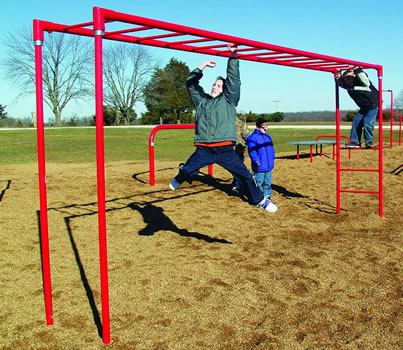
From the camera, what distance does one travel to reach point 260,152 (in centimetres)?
680

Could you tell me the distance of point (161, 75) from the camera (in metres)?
50.9

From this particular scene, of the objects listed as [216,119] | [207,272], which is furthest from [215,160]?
[207,272]

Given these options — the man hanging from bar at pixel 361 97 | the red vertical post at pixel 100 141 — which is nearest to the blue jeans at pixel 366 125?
the man hanging from bar at pixel 361 97

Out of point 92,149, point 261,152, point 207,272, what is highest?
point 261,152

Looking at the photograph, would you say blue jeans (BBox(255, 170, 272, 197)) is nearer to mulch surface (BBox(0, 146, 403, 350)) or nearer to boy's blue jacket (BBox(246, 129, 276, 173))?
boy's blue jacket (BBox(246, 129, 276, 173))

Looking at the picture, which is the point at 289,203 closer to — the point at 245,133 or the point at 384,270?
the point at 245,133

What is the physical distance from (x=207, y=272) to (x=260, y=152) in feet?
9.98

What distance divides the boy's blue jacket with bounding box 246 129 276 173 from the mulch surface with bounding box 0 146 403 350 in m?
0.66

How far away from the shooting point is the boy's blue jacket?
680 centimetres

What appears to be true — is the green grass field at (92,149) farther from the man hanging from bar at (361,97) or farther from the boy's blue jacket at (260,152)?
the man hanging from bar at (361,97)

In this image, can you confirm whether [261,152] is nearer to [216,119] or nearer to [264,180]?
[264,180]

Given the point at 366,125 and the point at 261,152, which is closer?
the point at 366,125

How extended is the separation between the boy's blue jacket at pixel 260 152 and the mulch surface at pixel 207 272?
0.66 m

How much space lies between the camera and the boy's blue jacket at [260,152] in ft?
22.3
